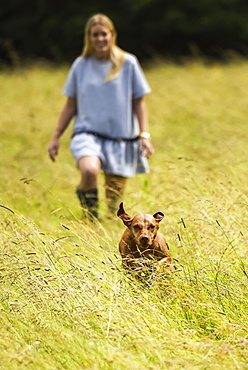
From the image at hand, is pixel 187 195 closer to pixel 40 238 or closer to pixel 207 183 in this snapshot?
pixel 207 183

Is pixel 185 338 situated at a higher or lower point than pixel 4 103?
higher

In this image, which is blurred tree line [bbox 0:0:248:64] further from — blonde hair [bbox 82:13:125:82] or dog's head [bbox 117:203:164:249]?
dog's head [bbox 117:203:164:249]

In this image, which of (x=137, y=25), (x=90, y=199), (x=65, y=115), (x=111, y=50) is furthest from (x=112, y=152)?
(x=137, y=25)

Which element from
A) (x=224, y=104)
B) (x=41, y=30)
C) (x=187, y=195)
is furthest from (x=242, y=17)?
(x=187, y=195)

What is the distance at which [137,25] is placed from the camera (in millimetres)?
19859

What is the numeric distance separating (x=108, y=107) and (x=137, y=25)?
15.6 m

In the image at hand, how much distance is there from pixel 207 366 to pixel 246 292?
2.02 feet

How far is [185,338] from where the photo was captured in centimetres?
271

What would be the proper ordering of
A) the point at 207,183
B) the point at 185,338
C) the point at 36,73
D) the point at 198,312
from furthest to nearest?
the point at 36,73 → the point at 207,183 → the point at 198,312 → the point at 185,338

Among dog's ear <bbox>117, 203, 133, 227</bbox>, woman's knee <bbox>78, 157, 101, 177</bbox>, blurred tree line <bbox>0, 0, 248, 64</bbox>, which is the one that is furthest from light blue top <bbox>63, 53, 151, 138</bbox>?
blurred tree line <bbox>0, 0, 248, 64</bbox>

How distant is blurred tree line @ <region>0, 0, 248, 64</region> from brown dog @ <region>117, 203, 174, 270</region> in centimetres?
1608

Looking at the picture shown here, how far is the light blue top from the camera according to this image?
4875 mm

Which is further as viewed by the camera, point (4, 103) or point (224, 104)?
point (4, 103)

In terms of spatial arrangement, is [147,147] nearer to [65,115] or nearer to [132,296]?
[65,115]
